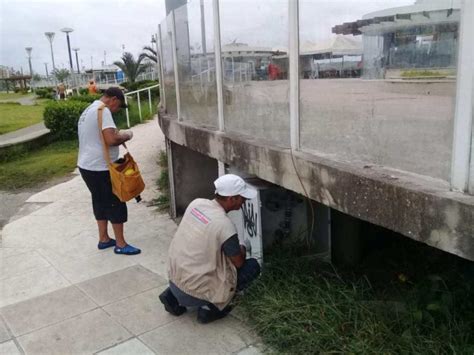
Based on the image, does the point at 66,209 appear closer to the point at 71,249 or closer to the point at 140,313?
the point at 71,249

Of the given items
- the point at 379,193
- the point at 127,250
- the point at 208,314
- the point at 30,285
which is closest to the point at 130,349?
the point at 208,314

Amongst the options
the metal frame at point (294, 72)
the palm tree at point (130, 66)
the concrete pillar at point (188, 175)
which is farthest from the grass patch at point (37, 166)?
the palm tree at point (130, 66)

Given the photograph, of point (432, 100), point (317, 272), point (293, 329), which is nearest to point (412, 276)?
point (317, 272)

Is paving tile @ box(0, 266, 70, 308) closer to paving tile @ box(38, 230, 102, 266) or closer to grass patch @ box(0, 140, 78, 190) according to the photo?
paving tile @ box(38, 230, 102, 266)

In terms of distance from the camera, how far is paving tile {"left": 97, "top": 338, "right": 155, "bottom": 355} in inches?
126

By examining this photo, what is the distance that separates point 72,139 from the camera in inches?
535

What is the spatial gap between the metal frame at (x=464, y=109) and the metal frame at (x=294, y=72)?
1.21 metres

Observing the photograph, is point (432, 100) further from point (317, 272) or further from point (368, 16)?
point (317, 272)

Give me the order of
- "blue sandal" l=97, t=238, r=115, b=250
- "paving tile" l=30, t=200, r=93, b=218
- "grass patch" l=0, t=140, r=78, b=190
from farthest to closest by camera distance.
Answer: "grass patch" l=0, t=140, r=78, b=190, "paving tile" l=30, t=200, r=93, b=218, "blue sandal" l=97, t=238, r=115, b=250

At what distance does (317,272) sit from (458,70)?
85.6 inches

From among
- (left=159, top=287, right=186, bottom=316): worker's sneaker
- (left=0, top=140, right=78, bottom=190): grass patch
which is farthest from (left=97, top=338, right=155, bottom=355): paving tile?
(left=0, top=140, right=78, bottom=190): grass patch

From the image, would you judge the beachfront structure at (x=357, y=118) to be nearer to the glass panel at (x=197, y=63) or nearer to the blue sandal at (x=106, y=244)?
the glass panel at (x=197, y=63)

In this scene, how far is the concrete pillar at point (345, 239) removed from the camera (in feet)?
15.6

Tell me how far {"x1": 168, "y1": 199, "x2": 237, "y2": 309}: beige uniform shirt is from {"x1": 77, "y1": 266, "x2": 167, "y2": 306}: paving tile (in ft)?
2.46
